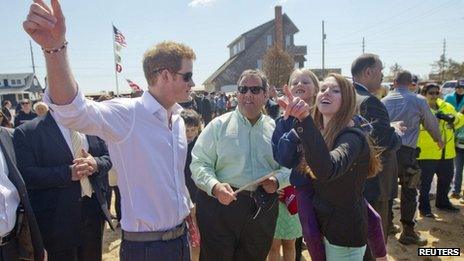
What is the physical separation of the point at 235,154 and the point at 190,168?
460 millimetres

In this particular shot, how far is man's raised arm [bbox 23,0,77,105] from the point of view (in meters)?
1.33

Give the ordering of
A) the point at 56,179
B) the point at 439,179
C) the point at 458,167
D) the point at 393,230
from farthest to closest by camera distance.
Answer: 1. the point at 458,167
2. the point at 439,179
3. the point at 393,230
4. the point at 56,179

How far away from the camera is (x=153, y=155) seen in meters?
2.05

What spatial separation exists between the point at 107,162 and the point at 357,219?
218 centimetres

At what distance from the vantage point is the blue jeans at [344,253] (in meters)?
2.29

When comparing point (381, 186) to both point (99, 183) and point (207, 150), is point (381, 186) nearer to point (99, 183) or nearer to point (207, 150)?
point (207, 150)

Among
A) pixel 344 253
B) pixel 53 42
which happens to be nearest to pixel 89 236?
pixel 344 253

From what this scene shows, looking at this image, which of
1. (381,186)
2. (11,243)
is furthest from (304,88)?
(11,243)

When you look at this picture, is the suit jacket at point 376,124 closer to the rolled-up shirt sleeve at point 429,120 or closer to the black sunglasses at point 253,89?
the black sunglasses at point 253,89

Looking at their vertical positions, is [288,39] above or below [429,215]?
above

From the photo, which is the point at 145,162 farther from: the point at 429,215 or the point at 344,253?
the point at 429,215

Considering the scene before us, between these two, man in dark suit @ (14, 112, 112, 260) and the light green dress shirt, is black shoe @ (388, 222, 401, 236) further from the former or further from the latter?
man in dark suit @ (14, 112, 112, 260)

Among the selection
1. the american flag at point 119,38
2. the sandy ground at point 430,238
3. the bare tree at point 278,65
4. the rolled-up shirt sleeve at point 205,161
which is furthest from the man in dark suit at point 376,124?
the bare tree at point 278,65

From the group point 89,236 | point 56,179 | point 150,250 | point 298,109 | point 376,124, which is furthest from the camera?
point 376,124
